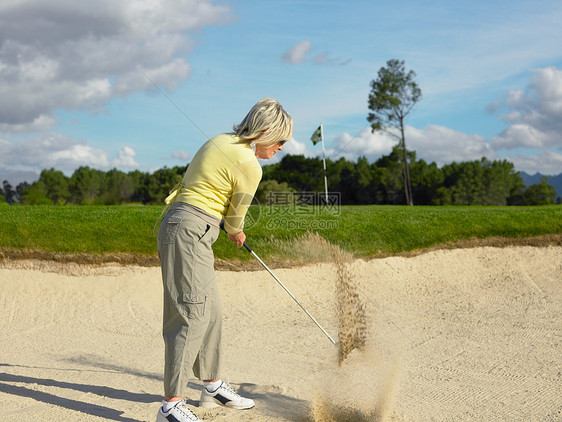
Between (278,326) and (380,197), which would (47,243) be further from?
(380,197)

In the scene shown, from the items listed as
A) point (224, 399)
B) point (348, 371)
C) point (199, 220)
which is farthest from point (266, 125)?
point (348, 371)

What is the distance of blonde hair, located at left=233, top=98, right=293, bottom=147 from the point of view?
385 cm

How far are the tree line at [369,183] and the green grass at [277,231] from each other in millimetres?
32916

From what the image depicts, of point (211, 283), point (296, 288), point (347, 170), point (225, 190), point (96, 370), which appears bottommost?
point (96, 370)

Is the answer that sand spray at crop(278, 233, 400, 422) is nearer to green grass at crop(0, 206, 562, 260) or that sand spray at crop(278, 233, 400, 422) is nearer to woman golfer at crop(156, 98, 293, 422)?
woman golfer at crop(156, 98, 293, 422)

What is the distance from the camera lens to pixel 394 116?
39.3 metres

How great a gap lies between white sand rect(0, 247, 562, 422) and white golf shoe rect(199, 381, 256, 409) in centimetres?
9

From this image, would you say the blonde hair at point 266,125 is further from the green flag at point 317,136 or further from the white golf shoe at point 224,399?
the green flag at point 317,136

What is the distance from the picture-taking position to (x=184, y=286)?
386cm

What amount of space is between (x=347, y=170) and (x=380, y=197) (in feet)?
27.5

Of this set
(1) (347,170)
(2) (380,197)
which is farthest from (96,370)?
(1) (347,170)

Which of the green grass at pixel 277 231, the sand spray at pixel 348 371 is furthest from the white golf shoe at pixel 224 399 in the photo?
the green grass at pixel 277 231

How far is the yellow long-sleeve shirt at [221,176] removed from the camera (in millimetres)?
3822

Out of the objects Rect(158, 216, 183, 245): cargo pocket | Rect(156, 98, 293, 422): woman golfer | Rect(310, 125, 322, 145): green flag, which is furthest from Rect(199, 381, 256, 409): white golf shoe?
Rect(310, 125, 322, 145): green flag
